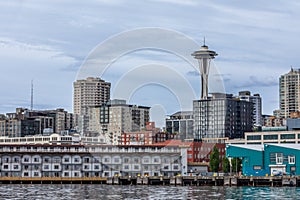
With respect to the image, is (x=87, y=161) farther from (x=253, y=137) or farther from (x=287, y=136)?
(x=253, y=137)

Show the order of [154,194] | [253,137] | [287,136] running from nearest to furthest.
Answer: [154,194] < [287,136] < [253,137]

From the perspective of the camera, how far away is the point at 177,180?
11619 cm

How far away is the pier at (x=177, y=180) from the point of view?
354 feet

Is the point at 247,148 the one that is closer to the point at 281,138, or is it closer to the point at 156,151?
the point at 156,151

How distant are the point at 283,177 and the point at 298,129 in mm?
53500

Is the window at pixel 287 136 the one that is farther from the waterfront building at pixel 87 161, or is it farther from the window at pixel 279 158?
the window at pixel 279 158

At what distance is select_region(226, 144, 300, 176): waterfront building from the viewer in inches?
4636

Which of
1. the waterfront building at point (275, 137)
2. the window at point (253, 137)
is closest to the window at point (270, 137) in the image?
the waterfront building at point (275, 137)

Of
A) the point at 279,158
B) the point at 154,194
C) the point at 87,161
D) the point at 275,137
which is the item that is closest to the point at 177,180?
the point at 279,158

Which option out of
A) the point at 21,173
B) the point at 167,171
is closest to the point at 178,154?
the point at 167,171

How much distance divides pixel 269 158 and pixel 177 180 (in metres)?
16.9

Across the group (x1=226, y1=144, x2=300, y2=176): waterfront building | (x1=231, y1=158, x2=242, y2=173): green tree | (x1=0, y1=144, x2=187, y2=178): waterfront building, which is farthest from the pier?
(x1=231, y1=158, x2=242, y2=173): green tree

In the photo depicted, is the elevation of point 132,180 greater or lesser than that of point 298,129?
lesser

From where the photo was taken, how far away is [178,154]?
136 metres
